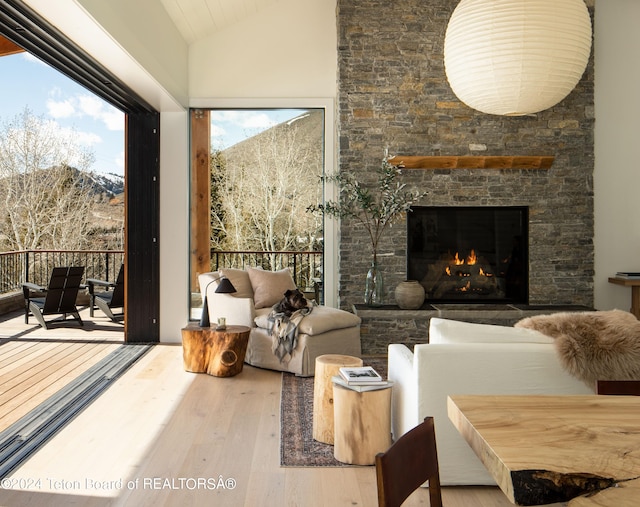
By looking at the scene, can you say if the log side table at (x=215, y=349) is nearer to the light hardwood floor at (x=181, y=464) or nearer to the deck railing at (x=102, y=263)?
the light hardwood floor at (x=181, y=464)

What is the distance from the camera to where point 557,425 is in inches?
62.8

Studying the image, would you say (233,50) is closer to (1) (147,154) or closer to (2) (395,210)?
(1) (147,154)

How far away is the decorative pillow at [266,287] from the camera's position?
227 inches

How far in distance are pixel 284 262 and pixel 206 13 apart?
288 cm

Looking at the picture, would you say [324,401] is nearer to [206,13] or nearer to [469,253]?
[469,253]

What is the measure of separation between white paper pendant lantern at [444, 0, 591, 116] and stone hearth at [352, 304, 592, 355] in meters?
2.70

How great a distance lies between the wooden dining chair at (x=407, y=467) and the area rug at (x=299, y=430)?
5.62 feet

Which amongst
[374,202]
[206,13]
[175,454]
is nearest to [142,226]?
[206,13]

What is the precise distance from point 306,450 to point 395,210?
3.28m

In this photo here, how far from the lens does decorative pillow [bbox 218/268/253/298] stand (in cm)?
574

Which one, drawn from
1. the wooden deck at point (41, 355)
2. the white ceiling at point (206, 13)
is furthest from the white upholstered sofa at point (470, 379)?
the white ceiling at point (206, 13)

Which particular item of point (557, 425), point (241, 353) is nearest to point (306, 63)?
point (241, 353)

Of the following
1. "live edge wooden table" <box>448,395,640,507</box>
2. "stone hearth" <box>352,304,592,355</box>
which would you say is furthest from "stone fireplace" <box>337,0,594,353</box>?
"live edge wooden table" <box>448,395,640,507</box>

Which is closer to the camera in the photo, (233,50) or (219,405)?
(219,405)
